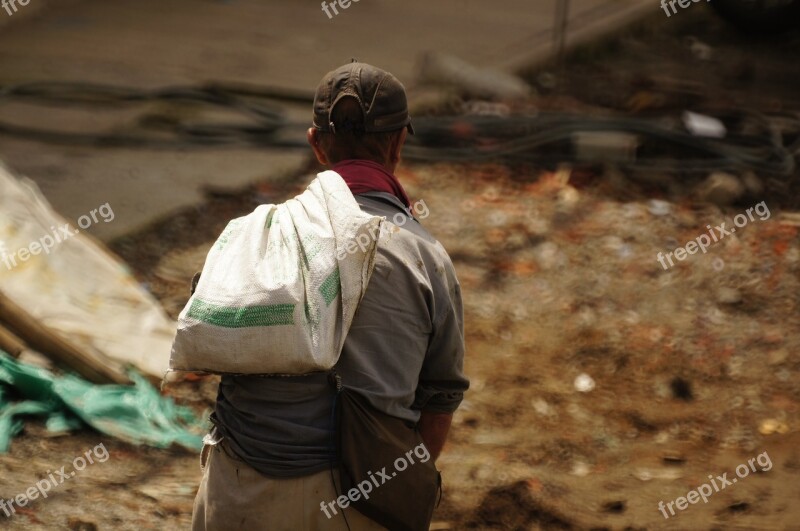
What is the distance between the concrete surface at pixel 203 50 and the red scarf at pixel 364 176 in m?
3.92

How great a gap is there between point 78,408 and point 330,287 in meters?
2.36

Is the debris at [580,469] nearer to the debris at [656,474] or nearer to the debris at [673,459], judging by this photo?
the debris at [656,474]

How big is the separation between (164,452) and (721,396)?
8.44 feet

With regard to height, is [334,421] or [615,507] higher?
[334,421]

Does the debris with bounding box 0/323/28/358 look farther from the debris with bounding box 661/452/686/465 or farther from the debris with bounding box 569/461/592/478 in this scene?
the debris with bounding box 661/452/686/465

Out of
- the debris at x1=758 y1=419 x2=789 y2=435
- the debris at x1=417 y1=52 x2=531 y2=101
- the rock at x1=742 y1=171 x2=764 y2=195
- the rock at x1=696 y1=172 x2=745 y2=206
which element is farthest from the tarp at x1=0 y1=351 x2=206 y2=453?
the debris at x1=417 y1=52 x2=531 y2=101

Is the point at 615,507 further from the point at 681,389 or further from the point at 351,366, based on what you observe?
the point at 351,366

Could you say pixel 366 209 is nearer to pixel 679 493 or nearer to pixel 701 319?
pixel 679 493

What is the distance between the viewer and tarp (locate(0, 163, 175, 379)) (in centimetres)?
441

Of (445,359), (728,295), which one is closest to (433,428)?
(445,359)

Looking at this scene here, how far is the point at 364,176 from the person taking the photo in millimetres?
2258

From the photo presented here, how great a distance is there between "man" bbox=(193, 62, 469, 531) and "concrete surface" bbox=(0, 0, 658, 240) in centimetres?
393

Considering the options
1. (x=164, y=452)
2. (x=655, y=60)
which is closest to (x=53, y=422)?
(x=164, y=452)

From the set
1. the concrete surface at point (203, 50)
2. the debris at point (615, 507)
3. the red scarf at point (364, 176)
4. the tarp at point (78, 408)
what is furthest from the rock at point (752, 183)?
the red scarf at point (364, 176)
